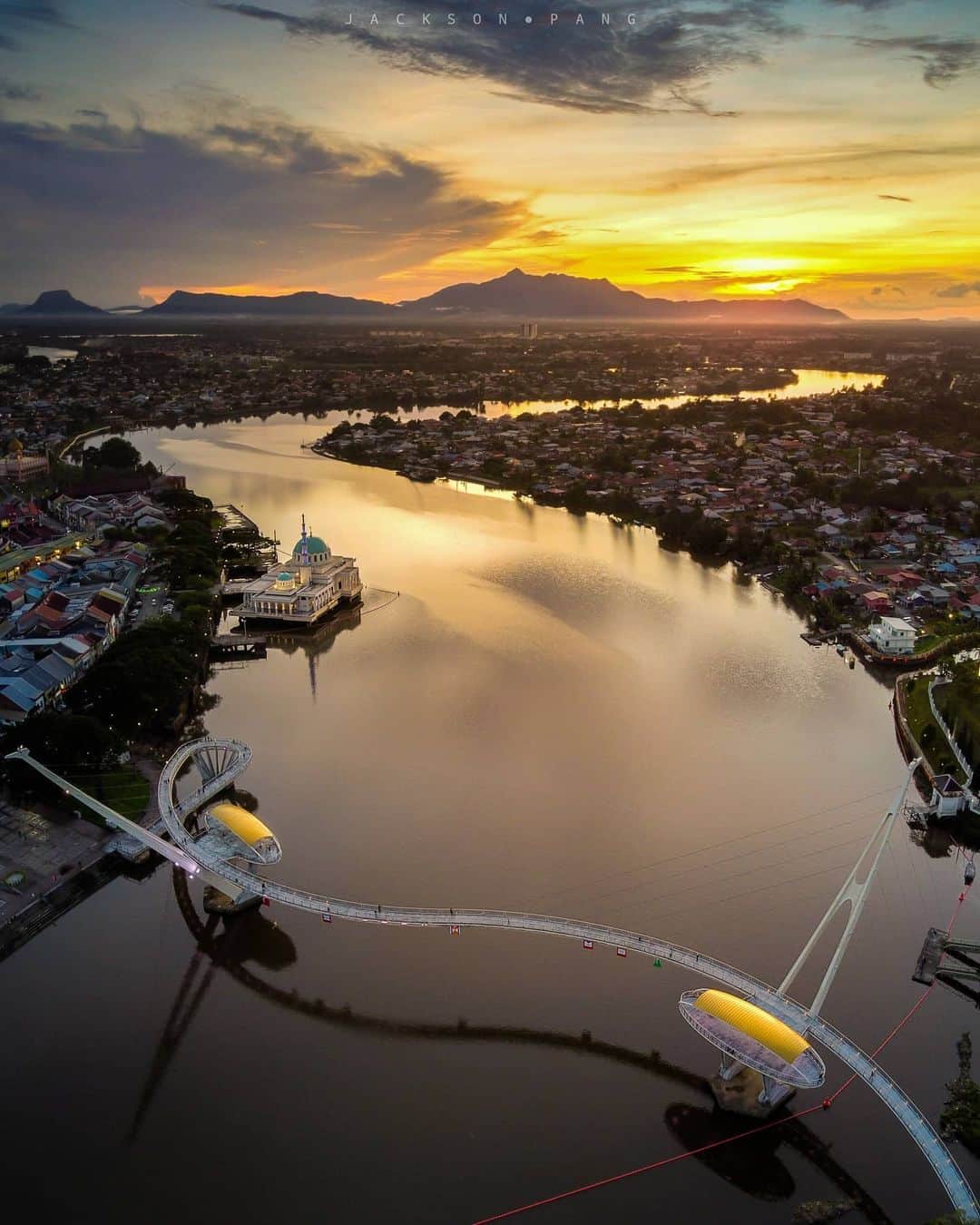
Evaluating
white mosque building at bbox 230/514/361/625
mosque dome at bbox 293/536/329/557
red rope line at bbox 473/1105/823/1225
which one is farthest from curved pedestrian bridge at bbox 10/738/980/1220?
mosque dome at bbox 293/536/329/557

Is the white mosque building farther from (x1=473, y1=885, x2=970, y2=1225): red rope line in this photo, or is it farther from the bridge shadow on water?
(x1=473, y1=885, x2=970, y2=1225): red rope line

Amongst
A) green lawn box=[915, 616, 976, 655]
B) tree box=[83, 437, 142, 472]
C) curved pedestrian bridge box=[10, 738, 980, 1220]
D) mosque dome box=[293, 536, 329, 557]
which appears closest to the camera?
curved pedestrian bridge box=[10, 738, 980, 1220]

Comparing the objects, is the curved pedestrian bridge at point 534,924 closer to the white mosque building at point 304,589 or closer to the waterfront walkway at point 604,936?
the waterfront walkway at point 604,936

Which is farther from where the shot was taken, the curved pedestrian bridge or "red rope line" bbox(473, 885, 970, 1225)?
the curved pedestrian bridge

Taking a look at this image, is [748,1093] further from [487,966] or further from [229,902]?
[229,902]

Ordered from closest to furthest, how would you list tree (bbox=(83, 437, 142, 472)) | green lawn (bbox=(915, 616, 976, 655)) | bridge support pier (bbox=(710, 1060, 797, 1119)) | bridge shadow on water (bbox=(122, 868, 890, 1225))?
1. bridge shadow on water (bbox=(122, 868, 890, 1225))
2. bridge support pier (bbox=(710, 1060, 797, 1119))
3. green lawn (bbox=(915, 616, 976, 655))
4. tree (bbox=(83, 437, 142, 472))

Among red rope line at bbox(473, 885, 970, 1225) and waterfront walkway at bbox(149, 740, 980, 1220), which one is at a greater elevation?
waterfront walkway at bbox(149, 740, 980, 1220)

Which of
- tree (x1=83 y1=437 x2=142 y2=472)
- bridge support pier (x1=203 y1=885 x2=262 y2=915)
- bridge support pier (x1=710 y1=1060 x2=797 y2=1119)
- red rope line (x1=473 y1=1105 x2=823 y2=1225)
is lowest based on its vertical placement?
red rope line (x1=473 y1=1105 x2=823 y2=1225)
